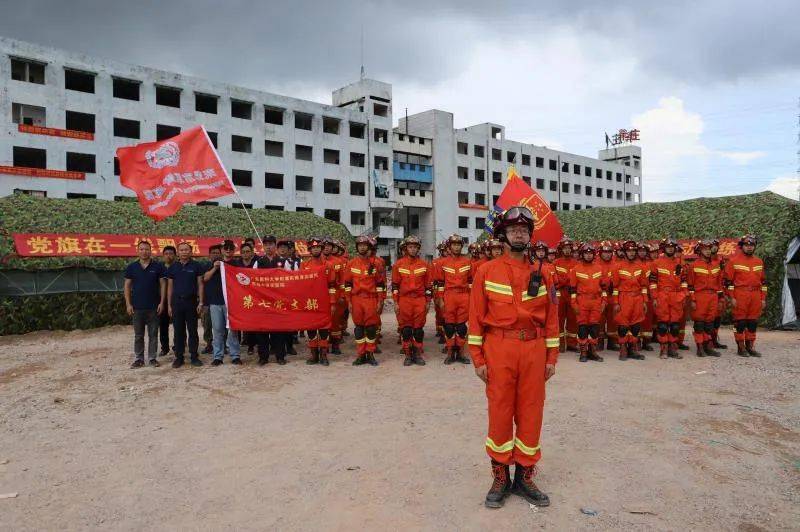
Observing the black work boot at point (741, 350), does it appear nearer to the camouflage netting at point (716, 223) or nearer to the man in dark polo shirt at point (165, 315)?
the camouflage netting at point (716, 223)

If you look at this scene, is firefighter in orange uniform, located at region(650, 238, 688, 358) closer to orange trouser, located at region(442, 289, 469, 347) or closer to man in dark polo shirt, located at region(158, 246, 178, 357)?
orange trouser, located at region(442, 289, 469, 347)

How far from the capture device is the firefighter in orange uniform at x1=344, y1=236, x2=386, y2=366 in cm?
873

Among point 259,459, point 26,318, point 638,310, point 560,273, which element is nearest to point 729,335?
point 638,310

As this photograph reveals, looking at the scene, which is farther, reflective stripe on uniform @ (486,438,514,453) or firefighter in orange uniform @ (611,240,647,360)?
firefighter in orange uniform @ (611,240,647,360)

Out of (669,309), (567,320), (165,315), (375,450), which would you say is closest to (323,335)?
(165,315)

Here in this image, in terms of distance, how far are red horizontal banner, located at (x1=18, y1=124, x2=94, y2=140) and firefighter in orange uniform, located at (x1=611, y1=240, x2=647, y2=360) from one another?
3009 centimetres

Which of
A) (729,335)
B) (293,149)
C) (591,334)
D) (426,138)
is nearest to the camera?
(591,334)

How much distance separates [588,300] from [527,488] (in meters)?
6.02

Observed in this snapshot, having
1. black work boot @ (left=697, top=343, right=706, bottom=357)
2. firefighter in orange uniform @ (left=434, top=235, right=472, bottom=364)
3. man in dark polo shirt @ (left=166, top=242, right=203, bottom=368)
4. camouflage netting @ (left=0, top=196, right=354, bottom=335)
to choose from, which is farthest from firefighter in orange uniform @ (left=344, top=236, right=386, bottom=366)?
camouflage netting @ (left=0, top=196, right=354, bottom=335)

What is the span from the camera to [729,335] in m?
12.0

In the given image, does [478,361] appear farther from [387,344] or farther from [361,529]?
[387,344]

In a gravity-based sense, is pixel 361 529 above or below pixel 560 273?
below

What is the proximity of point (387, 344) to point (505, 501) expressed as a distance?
24.5 feet

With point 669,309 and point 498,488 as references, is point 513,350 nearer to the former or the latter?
point 498,488
